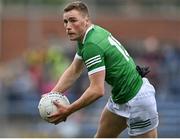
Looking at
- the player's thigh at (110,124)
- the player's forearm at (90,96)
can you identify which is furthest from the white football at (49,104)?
the player's thigh at (110,124)

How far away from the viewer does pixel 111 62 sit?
344 inches

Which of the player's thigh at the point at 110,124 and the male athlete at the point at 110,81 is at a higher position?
the male athlete at the point at 110,81

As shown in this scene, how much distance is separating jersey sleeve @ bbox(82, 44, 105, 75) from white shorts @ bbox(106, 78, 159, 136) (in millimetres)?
702

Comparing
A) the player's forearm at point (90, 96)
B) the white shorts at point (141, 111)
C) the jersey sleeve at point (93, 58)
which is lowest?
the white shorts at point (141, 111)

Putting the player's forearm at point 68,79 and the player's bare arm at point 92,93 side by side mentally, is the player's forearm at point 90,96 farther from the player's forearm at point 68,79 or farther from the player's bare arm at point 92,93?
the player's forearm at point 68,79

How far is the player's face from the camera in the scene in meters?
8.66

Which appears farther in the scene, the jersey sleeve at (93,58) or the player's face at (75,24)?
the player's face at (75,24)

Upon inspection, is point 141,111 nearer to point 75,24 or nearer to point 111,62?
point 111,62

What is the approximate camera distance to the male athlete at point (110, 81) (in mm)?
8508

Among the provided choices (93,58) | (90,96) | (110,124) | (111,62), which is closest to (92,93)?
(90,96)

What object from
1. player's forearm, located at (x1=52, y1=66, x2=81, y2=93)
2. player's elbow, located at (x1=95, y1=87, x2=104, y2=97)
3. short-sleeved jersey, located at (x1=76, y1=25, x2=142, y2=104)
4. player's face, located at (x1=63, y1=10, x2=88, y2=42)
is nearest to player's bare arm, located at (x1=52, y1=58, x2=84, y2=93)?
player's forearm, located at (x1=52, y1=66, x2=81, y2=93)

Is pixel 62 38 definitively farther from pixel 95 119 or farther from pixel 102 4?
pixel 95 119

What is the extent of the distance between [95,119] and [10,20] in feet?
48.2

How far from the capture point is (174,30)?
105 ft
